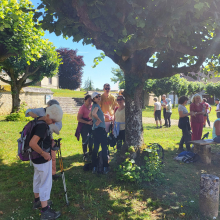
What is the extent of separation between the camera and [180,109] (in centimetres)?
638

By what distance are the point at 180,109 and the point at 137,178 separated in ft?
10.8

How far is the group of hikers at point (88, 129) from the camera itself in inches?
115

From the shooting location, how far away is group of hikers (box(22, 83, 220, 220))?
9.62ft

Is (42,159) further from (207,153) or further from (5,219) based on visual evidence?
(207,153)

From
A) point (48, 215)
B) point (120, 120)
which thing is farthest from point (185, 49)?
point (48, 215)

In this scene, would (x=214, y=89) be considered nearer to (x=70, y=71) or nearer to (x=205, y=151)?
(x=70, y=71)

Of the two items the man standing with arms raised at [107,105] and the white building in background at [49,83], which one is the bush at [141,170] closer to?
the man standing with arms raised at [107,105]

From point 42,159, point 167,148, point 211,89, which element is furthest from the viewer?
point 211,89

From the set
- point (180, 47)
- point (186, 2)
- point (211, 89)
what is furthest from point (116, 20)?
point (211, 89)

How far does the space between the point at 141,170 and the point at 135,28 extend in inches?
127

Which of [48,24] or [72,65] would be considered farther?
[72,65]

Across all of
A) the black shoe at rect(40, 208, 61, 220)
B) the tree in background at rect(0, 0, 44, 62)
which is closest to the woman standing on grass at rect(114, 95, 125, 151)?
the black shoe at rect(40, 208, 61, 220)

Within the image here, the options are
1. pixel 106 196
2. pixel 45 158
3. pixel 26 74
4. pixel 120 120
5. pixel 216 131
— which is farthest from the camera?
pixel 26 74

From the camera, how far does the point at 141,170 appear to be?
4.38 m
